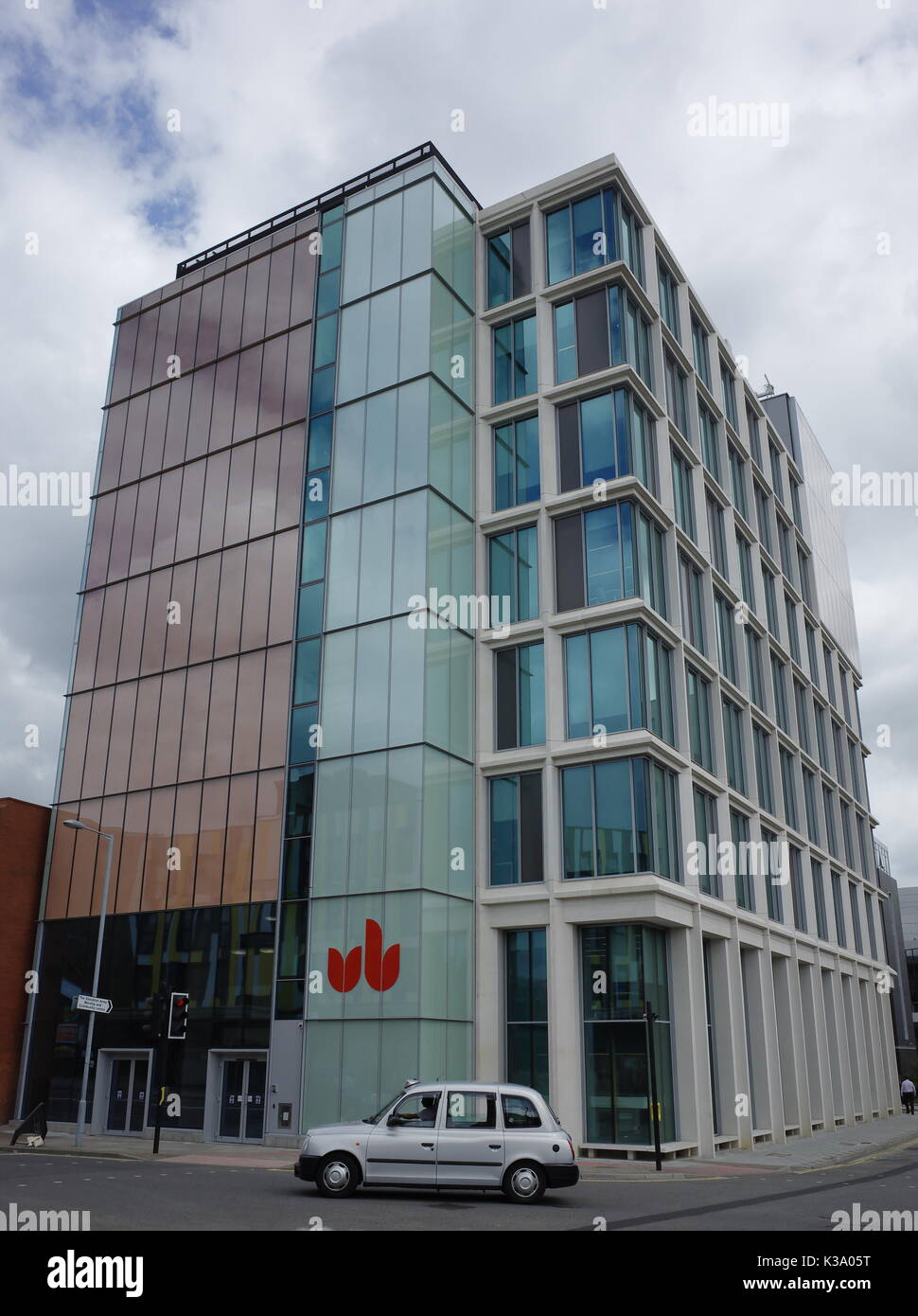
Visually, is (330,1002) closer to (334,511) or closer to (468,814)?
(468,814)

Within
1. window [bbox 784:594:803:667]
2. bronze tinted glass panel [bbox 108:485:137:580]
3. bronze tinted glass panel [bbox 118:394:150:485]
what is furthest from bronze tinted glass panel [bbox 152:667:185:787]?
window [bbox 784:594:803:667]

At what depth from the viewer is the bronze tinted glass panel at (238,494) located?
3475cm

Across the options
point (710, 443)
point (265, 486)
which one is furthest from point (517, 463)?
point (710, 443)

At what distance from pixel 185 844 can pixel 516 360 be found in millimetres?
18404

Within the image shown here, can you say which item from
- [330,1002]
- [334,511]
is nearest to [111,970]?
[330,1002]

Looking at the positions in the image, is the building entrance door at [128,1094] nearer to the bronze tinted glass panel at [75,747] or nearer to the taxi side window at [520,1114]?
the bronze tinted glass panel at [75,747]

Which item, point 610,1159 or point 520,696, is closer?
point 610,1159

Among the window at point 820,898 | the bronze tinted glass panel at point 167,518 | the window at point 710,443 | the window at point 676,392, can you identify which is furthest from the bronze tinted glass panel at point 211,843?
the window at point 820,898

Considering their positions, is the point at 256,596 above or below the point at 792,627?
below

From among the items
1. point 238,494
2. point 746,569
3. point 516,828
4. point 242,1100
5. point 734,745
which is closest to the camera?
point 242,1100

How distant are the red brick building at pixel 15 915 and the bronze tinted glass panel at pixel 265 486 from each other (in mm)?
12062

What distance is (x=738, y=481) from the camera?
4481cm

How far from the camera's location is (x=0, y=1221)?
43.1ft

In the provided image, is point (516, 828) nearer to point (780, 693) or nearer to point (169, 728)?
point (169, 728)
